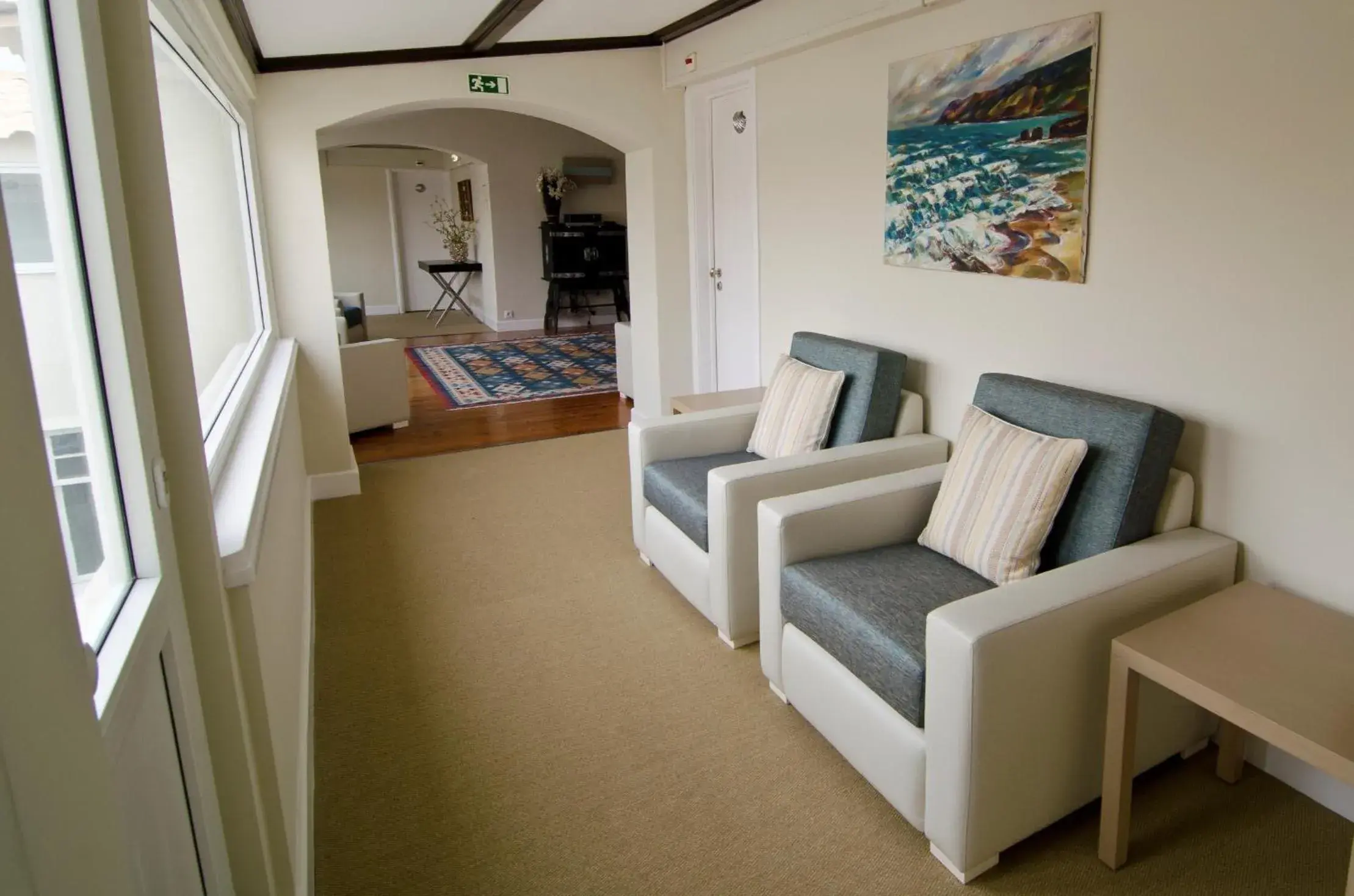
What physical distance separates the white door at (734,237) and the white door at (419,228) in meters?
8.95

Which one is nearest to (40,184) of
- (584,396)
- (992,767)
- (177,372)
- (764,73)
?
(177,372)

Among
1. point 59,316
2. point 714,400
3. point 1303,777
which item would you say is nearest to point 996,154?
point 714,400

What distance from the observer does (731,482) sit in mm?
2850

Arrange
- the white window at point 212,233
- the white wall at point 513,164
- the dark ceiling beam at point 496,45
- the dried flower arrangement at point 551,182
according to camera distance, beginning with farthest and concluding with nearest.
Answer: the dried flower arrangement at point 551,182 → the white wall at point 513,164 → the dark ceiling beam at point 496,45 → the white window at point 212,233

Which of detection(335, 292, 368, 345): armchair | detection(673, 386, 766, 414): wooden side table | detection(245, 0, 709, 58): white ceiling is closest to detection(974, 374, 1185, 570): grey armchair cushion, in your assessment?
detection(673, 386, 766, 414): wooden side table

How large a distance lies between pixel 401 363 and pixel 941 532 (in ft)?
14.4

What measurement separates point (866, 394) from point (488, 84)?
2812 mm

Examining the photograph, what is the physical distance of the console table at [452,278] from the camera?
11906 millimetres

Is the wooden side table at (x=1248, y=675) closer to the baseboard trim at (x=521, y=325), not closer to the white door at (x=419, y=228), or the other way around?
the baseboard trim at (x=521, y=325)

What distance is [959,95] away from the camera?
3.05 metres

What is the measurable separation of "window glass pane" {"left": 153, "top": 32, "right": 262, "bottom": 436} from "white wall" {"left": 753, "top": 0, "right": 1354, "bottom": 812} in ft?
7.87

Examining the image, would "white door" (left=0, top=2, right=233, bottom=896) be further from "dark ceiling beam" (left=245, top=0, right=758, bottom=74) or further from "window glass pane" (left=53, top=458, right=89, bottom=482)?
"dark ceiling beam" (left=245, top=0, right=758, bottom=74)

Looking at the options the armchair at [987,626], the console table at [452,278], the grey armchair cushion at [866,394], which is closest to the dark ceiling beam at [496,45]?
the grey armchair cushion at [866,394]

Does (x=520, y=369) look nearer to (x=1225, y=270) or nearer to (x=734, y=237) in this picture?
(x=734, y=237)
